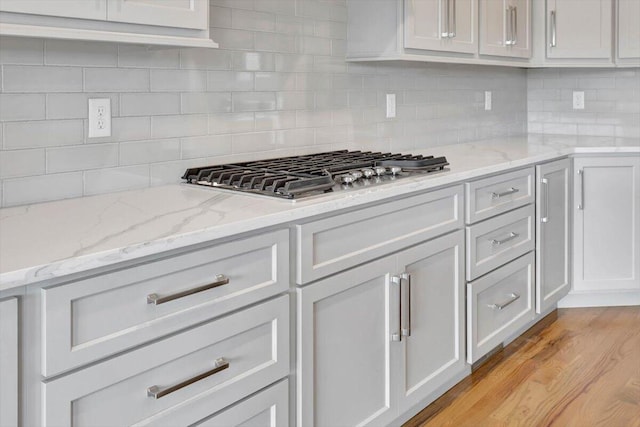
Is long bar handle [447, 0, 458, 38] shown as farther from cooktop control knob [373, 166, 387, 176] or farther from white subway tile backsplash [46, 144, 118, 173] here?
white subway tile backsplash [46, 144, 118, 173]

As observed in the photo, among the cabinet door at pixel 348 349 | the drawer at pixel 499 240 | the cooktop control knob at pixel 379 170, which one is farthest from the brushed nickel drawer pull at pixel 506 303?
the cooktop control knob at pixel 379 170

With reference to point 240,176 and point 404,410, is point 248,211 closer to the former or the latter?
point 240,176

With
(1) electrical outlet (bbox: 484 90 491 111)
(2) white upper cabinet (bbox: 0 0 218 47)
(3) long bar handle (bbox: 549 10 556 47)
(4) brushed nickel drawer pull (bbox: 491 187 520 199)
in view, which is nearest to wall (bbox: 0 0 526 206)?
(2) white upper cabinet (bbox: 0 0 218 47)

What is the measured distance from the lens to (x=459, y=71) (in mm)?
3770

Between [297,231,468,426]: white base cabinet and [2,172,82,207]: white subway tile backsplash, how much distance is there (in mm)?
750

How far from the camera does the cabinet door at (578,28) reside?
3975 millimetres

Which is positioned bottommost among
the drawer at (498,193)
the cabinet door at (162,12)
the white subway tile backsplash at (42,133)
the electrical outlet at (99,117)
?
the drawer at (498,193)

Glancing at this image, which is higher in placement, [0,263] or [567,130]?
[567,130]

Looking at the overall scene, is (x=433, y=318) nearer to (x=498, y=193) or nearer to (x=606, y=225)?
(x=498, y=193)

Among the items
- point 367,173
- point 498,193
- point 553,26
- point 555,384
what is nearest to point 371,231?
point 367,173

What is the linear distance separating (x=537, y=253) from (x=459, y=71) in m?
1.16

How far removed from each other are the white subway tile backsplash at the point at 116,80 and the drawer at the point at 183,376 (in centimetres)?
86

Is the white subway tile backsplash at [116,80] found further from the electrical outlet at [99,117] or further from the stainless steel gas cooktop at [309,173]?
the stainless steel gas cooktop at [309,173]

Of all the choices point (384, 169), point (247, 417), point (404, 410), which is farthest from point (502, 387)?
point (247, 417)
